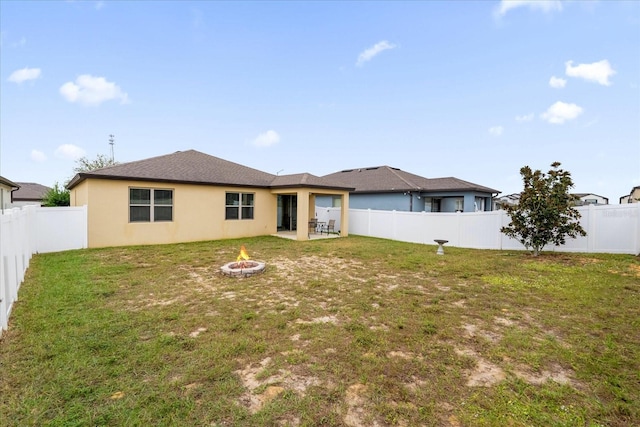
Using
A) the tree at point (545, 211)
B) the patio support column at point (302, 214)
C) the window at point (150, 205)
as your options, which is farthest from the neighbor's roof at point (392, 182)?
the window at point (150, 205)

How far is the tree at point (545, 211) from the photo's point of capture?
9.85 m

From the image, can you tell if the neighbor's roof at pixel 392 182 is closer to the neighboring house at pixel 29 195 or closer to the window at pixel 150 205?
the window at pixel 150 205

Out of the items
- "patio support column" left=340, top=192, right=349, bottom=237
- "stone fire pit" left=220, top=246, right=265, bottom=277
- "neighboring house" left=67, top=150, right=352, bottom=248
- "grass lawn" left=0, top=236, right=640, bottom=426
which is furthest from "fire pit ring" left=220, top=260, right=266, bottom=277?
"patio support column" left=340, top=192, right=349, bottom=237

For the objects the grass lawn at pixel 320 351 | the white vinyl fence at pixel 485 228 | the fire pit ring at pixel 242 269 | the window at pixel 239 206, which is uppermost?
the window at pixel 239 206

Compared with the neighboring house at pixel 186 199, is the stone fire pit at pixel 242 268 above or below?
below

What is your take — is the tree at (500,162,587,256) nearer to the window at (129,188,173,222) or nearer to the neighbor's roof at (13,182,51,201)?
the window at (129,188,173,222)

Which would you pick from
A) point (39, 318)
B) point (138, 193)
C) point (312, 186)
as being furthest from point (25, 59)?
point (39, 318)

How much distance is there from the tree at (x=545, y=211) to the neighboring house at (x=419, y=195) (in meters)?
7.99

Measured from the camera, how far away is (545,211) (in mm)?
9867

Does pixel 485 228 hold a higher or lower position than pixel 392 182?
lower

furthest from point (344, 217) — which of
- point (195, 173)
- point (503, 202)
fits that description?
point (195, 173)

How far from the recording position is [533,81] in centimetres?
1327

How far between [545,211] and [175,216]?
47.0 feet

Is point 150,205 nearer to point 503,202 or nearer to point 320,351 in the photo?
point 320,351
